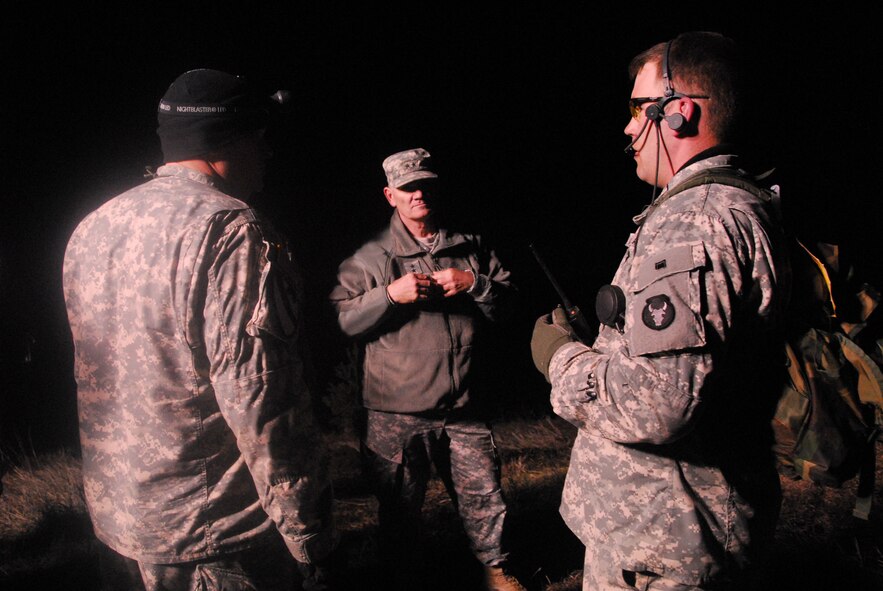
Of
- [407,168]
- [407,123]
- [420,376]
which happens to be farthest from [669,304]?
[407,123]

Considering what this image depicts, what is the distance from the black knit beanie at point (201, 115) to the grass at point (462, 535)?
2.16m

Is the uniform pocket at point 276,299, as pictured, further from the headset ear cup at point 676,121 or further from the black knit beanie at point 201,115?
the headset ear cup at point 676,121

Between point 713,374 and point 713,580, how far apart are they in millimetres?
618

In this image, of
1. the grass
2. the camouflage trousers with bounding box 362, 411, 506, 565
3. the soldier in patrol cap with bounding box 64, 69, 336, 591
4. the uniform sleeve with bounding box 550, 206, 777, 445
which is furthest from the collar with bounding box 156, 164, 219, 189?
the grass

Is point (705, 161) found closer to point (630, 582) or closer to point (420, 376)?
point (630, 582)

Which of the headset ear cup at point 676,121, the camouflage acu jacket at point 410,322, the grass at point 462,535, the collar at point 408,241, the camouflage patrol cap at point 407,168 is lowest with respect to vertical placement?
the grass at point 462,535

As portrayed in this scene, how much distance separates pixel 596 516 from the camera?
66.9 inches

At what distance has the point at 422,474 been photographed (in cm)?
285

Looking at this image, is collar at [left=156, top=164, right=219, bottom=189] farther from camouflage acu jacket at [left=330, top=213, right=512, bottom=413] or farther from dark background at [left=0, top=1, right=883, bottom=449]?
dark background at [left=0, top=1, right=883, bottom=449]

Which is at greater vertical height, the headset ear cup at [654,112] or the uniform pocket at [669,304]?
the headset ear cup at [654,112]

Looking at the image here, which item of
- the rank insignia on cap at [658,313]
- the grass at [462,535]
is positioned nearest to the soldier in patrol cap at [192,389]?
the rank insignia on cap at [658,313]

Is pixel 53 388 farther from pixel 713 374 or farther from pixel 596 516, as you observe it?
pixel 713 374

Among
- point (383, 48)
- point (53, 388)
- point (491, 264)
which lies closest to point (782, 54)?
point (383, 48)

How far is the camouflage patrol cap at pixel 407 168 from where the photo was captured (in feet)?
9.21
